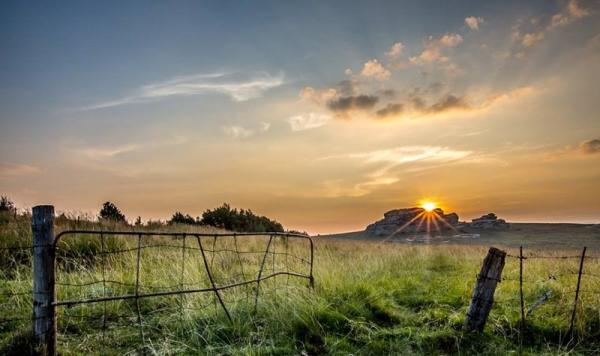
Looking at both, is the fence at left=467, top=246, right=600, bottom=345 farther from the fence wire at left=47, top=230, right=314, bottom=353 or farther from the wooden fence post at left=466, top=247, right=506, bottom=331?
the fence wire at left=47, top=230, right=314, bottom=353

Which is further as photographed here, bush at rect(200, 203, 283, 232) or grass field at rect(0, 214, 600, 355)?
bush at rect(200, 203, 283, 232)

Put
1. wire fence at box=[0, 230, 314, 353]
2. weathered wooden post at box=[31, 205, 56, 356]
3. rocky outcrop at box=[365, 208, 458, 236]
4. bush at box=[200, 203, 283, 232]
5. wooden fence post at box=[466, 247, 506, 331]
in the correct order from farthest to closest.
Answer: rocky outcrop at box=[365, 208, 458, 236], bush at box=[200, 203, 283, 232], wooden fence post at box=[466, 247, 506, 331], wire fence at box=[0, 230, 314, 353], weathered wooden post at box=[31, 205, 56, 356]

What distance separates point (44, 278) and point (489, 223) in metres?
65.3

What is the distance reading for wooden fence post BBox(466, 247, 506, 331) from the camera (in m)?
5.86

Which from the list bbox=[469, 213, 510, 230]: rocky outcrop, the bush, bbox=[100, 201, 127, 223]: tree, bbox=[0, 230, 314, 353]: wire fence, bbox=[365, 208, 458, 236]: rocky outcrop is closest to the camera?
bbox=[0, 230, 314, 353]: wire fence

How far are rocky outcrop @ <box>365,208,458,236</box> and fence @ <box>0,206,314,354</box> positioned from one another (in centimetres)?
6001

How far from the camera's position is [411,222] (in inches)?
2800

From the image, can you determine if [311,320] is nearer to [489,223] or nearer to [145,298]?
[145,298]

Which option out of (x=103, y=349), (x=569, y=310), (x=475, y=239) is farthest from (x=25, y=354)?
(x=475, y=239)

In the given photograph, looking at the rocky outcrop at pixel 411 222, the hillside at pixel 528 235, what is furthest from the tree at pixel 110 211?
the rocky outcrop at pixel 411 222

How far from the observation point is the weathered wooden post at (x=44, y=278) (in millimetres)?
4156

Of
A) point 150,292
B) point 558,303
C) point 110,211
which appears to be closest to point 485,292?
point 558,303

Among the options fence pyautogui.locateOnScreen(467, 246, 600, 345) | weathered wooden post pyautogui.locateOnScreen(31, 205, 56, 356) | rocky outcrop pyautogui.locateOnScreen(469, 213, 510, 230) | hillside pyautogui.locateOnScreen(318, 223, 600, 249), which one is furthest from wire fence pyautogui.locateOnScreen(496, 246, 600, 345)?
rocky outcrop pyautogui.locateOnScreen(469, 213, 510, 230)

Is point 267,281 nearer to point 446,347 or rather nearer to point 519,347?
point 446,347
